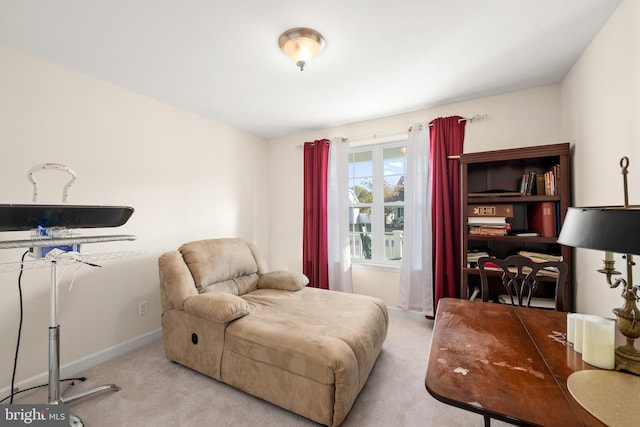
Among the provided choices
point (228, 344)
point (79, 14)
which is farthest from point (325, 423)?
point (79, 14)

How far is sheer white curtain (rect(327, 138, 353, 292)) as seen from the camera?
3455 millimetres

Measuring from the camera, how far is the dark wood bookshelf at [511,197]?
2.18 meters

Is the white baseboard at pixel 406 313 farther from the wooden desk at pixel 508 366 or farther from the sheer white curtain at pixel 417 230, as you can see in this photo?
the wooden desk at pixel 508 366

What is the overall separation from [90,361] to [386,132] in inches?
145

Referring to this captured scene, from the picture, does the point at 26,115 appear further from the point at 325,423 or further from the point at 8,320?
the point at 325,423

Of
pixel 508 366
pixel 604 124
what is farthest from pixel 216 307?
pixel 604 124

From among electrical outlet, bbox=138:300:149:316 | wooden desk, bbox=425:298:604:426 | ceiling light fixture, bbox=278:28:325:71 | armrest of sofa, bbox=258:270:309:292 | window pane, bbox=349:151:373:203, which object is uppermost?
ceiling light fixture, bbox=278:28:325:71

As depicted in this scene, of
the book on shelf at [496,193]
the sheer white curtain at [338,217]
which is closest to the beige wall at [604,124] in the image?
the book on shelf at [496,193]

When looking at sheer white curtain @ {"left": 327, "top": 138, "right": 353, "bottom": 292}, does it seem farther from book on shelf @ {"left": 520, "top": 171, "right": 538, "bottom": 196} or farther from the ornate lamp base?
the ornate lamp base

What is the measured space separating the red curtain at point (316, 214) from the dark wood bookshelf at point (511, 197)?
64.8 inches

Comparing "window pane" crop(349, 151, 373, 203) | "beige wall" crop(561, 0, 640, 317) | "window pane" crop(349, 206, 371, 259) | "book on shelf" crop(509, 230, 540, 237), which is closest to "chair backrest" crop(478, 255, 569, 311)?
"beige wall" crop(561, 0, 640, 317)

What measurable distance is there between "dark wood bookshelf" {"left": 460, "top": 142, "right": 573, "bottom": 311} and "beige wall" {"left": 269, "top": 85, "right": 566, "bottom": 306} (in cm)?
24

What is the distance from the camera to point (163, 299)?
2.25 metres

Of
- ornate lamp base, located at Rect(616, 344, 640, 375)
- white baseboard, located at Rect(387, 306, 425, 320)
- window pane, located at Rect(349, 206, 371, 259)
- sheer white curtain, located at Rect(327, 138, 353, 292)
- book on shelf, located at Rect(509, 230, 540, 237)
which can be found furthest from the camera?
window pane, located at Rect(349, 206, 371, 259)
